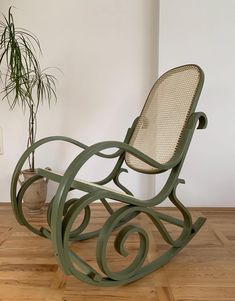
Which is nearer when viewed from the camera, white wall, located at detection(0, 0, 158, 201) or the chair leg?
the chair leg

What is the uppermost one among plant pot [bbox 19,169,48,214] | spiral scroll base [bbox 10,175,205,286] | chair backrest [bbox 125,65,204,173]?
chair backrest [bbox 125,65,204,173]

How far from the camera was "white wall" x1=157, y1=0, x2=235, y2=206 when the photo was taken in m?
2.05

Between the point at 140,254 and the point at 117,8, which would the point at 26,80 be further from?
the point at 140,254

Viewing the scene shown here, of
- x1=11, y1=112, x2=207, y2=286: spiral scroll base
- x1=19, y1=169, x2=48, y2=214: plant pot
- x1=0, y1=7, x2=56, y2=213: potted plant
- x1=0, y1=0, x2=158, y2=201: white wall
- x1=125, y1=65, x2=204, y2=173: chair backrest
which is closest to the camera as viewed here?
x1=11, y1=112, x2=207, y2=286: spiral scroll base

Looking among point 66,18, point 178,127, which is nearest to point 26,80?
point 66,18

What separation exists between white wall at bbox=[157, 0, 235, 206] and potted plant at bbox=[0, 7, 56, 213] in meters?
0.92

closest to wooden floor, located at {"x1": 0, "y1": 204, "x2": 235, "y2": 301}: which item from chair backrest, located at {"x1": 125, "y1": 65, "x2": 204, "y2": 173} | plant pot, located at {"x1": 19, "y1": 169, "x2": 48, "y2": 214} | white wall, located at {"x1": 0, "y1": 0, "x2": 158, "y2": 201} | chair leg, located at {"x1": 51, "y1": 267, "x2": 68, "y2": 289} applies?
chair leg, located at {"x1": 51, "y1": 267, "x2": 68, "y2": 289}

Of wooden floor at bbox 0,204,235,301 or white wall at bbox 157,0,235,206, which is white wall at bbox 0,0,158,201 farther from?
wooden floor at bbox 0,204,235,301

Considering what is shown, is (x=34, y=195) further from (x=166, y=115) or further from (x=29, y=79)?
(x=166, y=115)

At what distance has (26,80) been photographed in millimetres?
1969

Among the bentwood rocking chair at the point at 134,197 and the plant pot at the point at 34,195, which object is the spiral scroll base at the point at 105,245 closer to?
the bentwood rocking chair at the point at 134,197

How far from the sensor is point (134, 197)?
119cm

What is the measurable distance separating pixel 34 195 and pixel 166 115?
1116mm

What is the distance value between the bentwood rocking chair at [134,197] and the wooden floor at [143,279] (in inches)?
2.3
